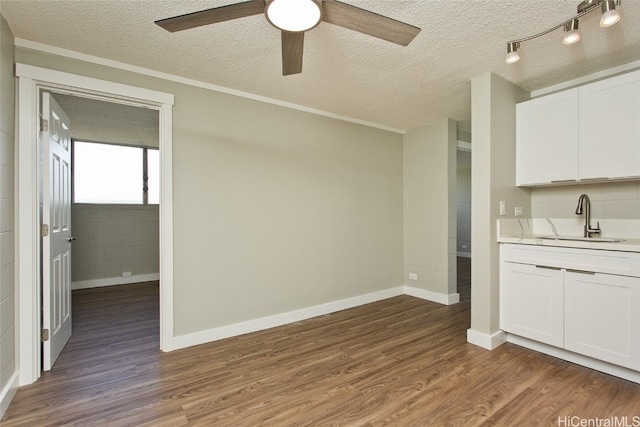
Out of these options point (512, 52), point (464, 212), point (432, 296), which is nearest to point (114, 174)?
point (432, 296)

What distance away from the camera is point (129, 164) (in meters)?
5.35

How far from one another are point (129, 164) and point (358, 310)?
4718 mm

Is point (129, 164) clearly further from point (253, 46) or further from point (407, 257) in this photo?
point (407, 257)

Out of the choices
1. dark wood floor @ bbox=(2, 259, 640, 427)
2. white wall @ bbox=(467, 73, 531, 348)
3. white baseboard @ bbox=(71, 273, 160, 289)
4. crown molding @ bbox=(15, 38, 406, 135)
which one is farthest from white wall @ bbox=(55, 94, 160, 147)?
white wall @ bbox=(467, 73, 531, 348)

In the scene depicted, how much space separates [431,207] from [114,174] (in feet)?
17.4

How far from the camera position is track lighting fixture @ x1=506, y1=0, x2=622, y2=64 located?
1615mm

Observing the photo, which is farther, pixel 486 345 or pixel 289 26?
pixel 486 345

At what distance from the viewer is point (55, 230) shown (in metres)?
2.51

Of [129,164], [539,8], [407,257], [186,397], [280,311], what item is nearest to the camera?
[539,8]

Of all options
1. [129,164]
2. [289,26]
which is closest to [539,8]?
[289,26]

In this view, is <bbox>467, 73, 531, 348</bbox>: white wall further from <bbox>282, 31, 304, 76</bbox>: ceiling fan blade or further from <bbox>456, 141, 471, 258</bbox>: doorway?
<bbox>456, 141, 471, 258</bbox>: doorway

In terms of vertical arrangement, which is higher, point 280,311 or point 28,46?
point 28,46

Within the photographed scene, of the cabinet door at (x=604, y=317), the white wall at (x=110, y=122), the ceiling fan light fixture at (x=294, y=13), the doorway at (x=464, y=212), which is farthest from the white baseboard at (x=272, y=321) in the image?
the doorway at (x=464, y=212)

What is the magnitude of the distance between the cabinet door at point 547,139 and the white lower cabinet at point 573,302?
2.38 feet
